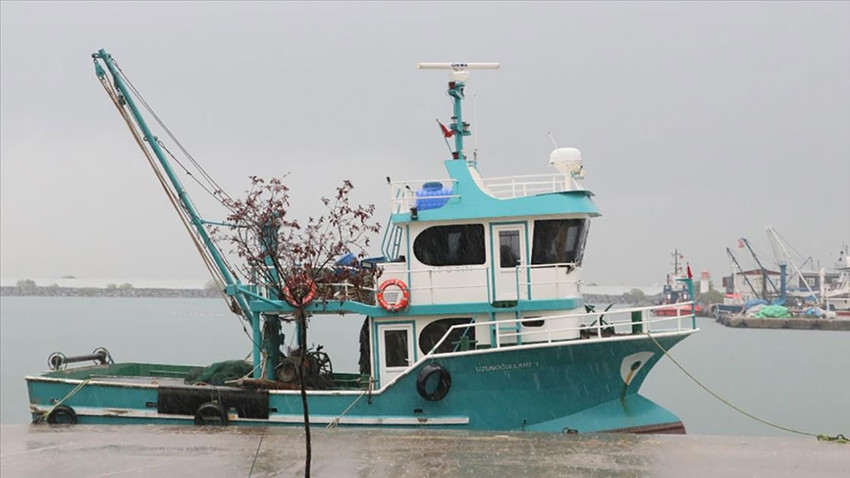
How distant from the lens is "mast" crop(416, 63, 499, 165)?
48.9ft

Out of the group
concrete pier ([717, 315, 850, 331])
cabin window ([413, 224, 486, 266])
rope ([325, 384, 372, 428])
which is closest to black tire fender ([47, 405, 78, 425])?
rope ([325, 384, 372, 428])

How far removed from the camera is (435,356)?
13102mm

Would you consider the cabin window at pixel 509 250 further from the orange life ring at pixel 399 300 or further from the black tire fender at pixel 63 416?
the black tire fender at pixel 63 416

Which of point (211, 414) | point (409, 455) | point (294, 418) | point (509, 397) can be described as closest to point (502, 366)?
point (509, 397)

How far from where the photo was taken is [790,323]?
91.4 metres

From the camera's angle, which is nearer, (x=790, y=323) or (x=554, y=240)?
(x=554, y=240)

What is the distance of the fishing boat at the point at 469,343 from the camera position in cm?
1330

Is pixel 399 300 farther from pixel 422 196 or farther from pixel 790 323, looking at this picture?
pixel 790 323

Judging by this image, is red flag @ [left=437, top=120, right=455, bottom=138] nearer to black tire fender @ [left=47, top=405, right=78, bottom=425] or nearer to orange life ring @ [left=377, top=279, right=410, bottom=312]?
orange life ring @ [left=377, top=279, right=410, bottom=312]

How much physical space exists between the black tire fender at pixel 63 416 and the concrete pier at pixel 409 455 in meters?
1.85

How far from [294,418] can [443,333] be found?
2628 millimetres

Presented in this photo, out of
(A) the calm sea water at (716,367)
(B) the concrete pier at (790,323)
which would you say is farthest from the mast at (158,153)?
(B) the concrete pier at (790,323)

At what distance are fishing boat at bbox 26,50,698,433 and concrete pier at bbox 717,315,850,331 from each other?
8244cm

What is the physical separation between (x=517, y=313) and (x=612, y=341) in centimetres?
149
